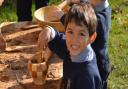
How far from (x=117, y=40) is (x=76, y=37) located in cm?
193

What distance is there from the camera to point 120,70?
333 centimetres

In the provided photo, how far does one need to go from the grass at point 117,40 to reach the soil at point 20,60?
441 millimetres

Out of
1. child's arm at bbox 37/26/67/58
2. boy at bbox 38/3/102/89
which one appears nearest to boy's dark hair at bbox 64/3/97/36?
boy at bbox 38/3/102/89

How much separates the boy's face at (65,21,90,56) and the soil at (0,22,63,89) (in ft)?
3.10

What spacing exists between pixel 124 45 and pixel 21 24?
3.07 ft

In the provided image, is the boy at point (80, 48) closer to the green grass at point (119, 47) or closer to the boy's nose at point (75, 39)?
the boy's nose at point (75, 39)

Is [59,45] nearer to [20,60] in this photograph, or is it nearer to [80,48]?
[80,48]

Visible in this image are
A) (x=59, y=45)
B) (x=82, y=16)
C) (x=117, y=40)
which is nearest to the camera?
(x=82, y=16)

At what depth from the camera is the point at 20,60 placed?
3275 mm

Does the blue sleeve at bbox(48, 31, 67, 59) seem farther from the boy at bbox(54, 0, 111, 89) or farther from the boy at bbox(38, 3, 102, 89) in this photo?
the boy at bbox(54, 0, 111, 89)

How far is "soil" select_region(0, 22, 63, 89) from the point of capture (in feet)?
9.78

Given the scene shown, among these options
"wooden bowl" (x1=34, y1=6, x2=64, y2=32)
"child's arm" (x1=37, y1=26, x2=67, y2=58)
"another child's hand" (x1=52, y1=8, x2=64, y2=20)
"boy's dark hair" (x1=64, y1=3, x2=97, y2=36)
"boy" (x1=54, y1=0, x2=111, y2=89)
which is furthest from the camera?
"another child's hand" (x1=52, y1=8, x2=64, y2=20)

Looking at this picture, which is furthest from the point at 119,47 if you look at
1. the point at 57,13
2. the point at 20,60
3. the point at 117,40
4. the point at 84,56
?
the point at 84,56

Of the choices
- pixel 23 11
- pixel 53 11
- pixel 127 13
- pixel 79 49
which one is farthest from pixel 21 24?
pixel 79 49
